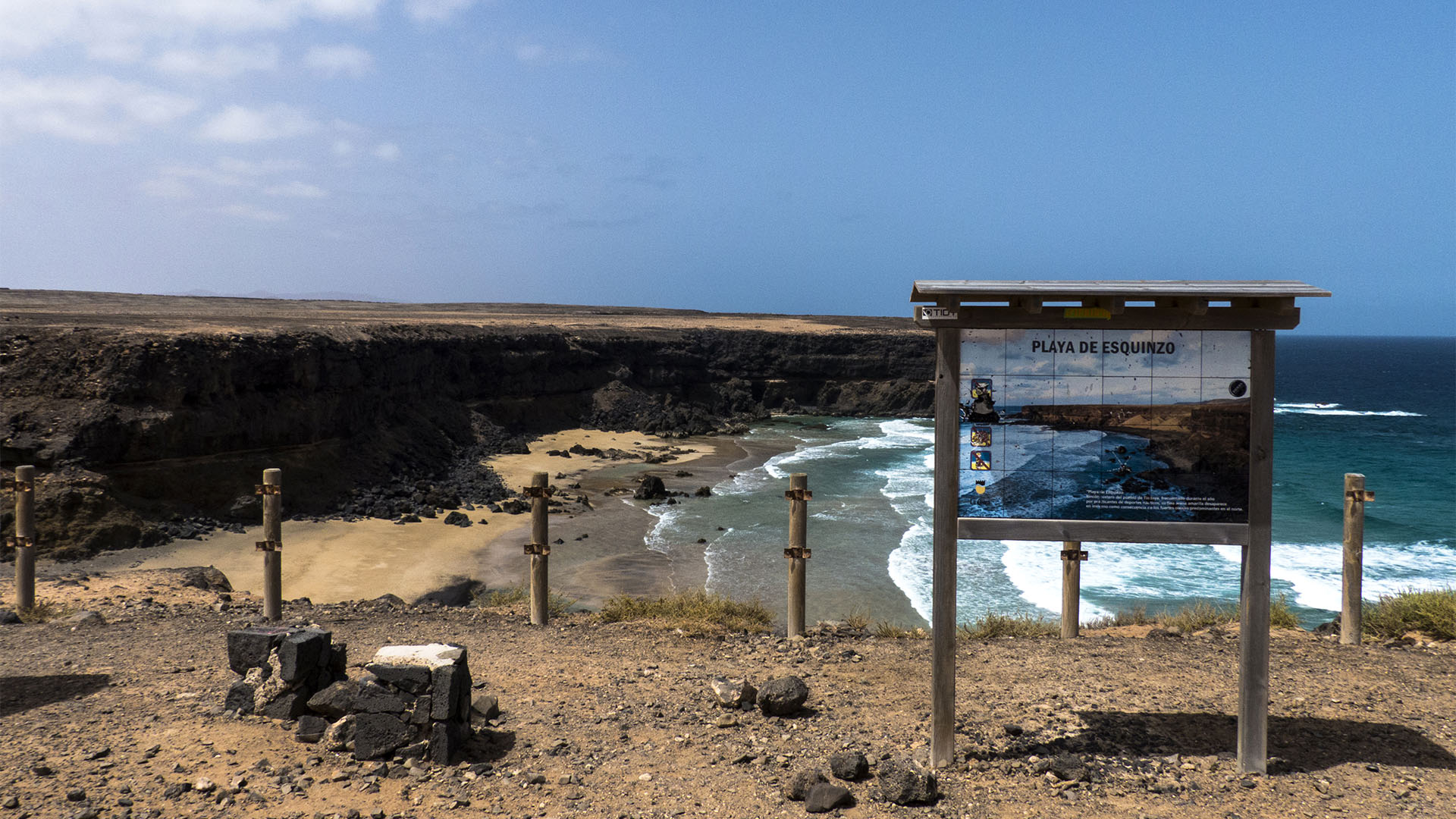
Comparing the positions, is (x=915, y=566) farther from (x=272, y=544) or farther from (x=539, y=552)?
(x=272, y=544)

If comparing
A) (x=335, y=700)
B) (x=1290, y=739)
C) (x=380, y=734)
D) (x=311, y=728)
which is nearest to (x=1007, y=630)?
(x=1290, y=739)

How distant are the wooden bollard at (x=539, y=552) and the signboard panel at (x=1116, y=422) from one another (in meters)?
5.38

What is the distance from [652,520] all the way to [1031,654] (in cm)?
1674

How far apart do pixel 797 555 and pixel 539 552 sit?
2820 mm

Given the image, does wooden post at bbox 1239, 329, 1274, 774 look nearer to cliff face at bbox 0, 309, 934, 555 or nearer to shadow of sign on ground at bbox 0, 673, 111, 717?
shadow of sign on ground at bbox 0, 673, 111, 717

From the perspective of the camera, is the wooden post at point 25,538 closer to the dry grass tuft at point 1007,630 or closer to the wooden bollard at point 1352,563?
the dry grass tuft at point 1007,630

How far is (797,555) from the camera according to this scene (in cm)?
920

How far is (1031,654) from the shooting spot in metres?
8.27

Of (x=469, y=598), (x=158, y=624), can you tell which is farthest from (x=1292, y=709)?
(x=469, y=598)

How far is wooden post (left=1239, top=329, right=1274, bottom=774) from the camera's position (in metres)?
5.54

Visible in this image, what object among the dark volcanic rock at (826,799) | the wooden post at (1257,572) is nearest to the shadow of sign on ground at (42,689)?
the dark volcanic rock at (826,799)

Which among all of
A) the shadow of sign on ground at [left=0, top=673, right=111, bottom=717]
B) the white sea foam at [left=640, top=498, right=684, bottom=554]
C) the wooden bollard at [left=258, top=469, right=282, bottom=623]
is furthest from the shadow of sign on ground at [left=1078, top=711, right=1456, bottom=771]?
the white sea foam at [left=640, top=498, right=684, bottom=554]

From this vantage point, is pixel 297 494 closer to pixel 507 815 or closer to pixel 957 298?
pixel 507 815

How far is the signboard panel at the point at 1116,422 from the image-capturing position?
561 centimetres
